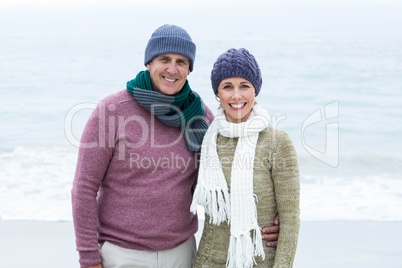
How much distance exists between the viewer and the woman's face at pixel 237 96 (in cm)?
216

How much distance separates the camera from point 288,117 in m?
11.6

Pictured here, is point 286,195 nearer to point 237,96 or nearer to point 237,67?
point 237,96

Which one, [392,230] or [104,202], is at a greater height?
[104,202]

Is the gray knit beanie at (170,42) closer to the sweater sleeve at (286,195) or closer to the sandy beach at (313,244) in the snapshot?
the sweater sleeve at (286,195)

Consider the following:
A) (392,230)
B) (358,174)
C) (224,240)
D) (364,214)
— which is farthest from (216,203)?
(358,174)

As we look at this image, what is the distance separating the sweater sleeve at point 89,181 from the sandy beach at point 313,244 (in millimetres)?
1795

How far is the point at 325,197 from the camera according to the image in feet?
19.8

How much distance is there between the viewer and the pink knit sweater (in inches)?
84.4

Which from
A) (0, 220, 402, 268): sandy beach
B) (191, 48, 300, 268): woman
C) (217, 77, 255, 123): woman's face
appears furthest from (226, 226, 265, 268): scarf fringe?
(0, 220, 402, 268): sandy beach

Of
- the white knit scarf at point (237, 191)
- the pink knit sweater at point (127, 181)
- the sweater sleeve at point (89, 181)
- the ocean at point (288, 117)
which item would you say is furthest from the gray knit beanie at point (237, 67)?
the ocean at point (288, 117)

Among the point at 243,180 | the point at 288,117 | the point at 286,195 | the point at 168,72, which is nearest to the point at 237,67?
the point at 168,72

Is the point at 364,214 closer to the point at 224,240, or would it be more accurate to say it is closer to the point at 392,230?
the point at 392,230

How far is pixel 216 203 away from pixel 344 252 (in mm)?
2389

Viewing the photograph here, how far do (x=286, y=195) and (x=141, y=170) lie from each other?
675 millimetres
